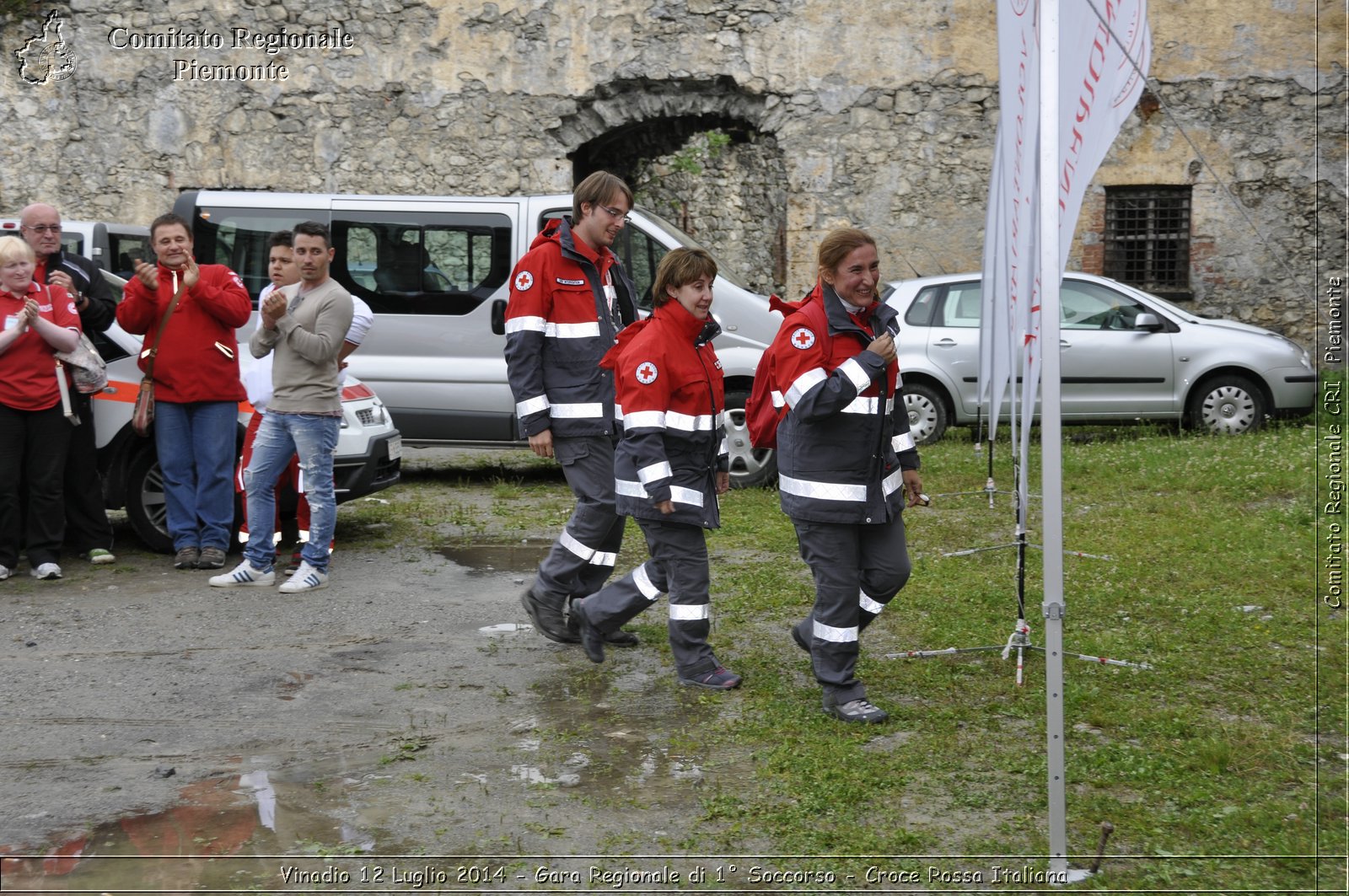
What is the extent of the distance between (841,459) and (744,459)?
5.33m

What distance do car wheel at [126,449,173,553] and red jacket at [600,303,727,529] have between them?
4104 mm

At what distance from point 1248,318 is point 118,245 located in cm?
1329

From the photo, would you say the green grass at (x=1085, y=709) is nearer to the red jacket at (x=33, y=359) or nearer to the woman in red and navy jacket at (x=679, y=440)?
the woman in red and navy jacket at (x=679, y=440)

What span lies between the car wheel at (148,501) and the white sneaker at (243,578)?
100 centimetres

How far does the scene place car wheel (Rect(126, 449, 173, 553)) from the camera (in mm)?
8312

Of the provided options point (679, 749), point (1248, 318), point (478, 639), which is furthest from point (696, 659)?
point (1248, 318)

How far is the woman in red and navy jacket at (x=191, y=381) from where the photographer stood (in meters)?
7.75

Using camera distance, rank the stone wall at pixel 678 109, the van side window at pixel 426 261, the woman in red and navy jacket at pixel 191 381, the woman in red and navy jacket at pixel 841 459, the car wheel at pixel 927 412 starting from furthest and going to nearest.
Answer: the stone wall at pixel 678 109
the car wheel at pixel 927 412
the van side window at pixel 426 261
the woman in red and navy jacket at pixel 191 381
the woman in red and navy jacket at pixel 841 459

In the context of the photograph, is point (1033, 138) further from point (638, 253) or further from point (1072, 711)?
point (638, 253)

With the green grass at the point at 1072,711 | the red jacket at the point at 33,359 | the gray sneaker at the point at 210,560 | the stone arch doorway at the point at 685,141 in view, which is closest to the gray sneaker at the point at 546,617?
the green grass at the point at 1072,711

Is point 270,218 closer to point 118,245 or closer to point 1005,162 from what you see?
point 118,245

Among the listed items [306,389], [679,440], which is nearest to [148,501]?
[306,389]

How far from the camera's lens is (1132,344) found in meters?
12.7

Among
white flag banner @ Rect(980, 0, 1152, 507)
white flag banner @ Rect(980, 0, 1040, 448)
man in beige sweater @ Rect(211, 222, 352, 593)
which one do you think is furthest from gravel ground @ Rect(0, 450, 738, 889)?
white flag banner @ Rect(980, 0, 1040, 448)
